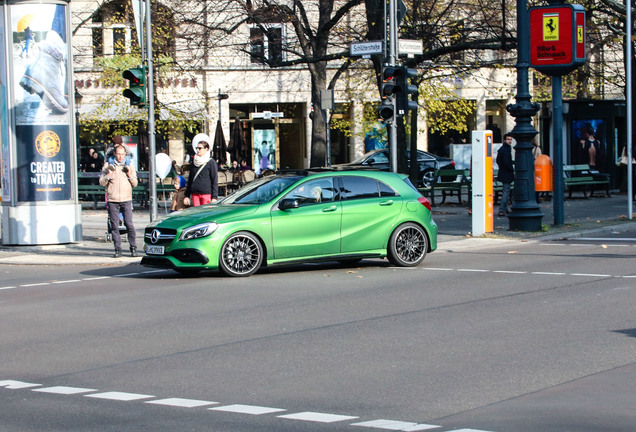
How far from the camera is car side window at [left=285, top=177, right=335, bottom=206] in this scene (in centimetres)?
1441

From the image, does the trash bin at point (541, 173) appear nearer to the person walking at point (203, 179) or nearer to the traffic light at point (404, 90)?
the traffic light at point (404, 90)

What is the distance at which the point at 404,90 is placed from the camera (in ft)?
62.6

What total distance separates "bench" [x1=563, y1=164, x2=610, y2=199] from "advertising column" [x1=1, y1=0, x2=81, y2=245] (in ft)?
54.9

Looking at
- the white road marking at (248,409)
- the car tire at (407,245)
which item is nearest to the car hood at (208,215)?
the car tire at (407,245)

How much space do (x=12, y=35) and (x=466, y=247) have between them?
982cm

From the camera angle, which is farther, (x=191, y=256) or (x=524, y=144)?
(x=524, y=144)

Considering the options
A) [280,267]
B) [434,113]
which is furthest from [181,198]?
[434,113]

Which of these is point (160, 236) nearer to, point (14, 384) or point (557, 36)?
point (14, 384)

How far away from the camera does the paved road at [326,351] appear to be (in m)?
6.27

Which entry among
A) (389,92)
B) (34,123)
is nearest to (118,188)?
(34,123)

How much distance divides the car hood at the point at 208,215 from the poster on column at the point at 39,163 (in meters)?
5.74

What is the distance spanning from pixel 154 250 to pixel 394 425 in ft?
28.4

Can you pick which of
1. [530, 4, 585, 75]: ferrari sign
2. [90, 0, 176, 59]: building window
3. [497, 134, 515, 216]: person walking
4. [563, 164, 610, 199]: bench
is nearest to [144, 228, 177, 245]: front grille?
[530, 4, 585, 75]: ferrari sign

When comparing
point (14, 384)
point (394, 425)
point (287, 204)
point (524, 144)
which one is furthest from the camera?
point (524, 144)
